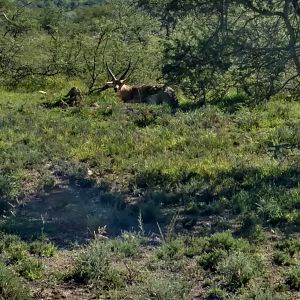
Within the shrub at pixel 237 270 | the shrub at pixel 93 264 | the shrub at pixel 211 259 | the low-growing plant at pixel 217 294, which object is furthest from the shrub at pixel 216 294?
the shrub at pixel 93 264

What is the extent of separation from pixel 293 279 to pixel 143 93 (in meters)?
10.9

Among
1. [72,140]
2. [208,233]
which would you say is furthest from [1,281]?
[72,140]

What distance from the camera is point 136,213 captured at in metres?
7.77

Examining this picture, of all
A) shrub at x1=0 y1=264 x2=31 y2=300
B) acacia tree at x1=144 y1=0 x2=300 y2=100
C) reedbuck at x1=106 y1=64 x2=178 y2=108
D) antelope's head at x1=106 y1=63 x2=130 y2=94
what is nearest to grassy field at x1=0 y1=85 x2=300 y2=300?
shrub at x1=0 y1=264 x2=31 y2=300

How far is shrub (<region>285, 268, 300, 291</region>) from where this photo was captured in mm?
5621

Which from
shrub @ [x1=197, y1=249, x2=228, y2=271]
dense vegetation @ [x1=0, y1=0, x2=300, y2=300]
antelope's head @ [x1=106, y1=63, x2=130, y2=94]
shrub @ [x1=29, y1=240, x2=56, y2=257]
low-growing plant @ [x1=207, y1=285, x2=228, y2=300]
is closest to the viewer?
low-growing plant @ [x1=207, y1=285, x2=228, y2=300]

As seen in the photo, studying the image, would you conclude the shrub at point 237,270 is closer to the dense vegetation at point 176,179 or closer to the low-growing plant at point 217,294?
the dense vegetation at point 176,179

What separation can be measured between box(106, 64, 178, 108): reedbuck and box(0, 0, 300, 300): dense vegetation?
78 cm

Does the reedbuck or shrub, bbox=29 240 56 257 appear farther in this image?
the reedbuck

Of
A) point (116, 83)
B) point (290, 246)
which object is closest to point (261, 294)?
point (290, 246)

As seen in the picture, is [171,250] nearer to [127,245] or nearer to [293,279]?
[127,245]

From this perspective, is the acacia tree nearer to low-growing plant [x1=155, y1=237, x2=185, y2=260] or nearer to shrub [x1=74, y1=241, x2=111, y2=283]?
low-growing plant [x1=155, y1=237, x2=185, y2=260]

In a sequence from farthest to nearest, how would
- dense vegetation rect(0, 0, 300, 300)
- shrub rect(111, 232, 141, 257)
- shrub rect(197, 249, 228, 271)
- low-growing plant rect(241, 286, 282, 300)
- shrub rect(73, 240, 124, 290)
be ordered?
shrub rect(111, 232, 141, 257) → shrub rect(197, 249, 228, 271) → dense vegetation rect(0, 0, 300, 300) → shrub rect(73, 240, 124, 290) → low-growing plant rect(241, 286, 282, 300)

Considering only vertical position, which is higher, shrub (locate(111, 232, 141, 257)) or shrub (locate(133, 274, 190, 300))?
shrub (locate(133, 274, 190, 300))
